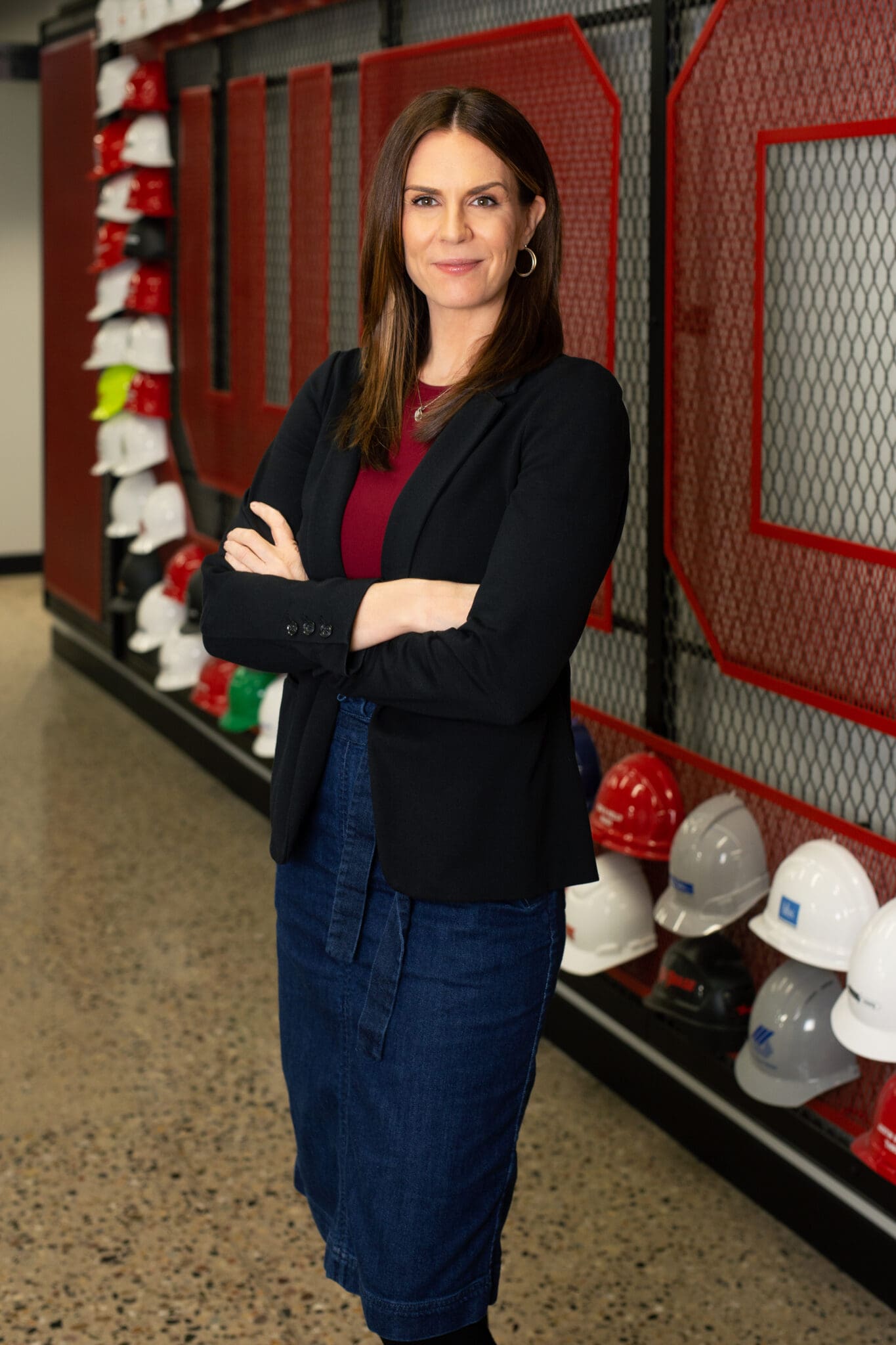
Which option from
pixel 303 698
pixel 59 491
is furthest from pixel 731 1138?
pixel 59 491

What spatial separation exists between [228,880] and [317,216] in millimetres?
1958

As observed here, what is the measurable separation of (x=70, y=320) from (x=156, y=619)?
1.86 m

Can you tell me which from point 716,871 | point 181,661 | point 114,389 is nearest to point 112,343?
point 114,389

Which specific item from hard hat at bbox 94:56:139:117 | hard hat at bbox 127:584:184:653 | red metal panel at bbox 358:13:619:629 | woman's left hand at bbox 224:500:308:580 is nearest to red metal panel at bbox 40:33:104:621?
hard hat at bbox 94:56:139:117

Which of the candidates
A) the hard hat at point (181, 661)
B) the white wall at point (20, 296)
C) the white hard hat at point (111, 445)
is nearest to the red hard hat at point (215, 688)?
the hard hat at point (181, 661)

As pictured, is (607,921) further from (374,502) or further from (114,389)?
(114,389)

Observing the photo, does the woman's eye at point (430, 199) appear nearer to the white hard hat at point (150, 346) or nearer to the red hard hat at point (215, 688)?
the red hard hat at point (215, 688)

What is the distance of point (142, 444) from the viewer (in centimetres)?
566

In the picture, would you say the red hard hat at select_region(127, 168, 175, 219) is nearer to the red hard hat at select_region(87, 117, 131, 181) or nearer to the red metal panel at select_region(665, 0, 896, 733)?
the red hard hat at select_region(87, 117, 131, 181)

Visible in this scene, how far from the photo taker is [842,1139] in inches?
103

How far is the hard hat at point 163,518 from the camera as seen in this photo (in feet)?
18.3

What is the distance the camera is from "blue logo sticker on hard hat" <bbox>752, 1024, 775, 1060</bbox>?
257cm

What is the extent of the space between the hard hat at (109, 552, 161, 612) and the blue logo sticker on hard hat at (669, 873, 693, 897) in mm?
3416

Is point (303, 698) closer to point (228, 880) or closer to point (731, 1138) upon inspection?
point (731, 1138)
